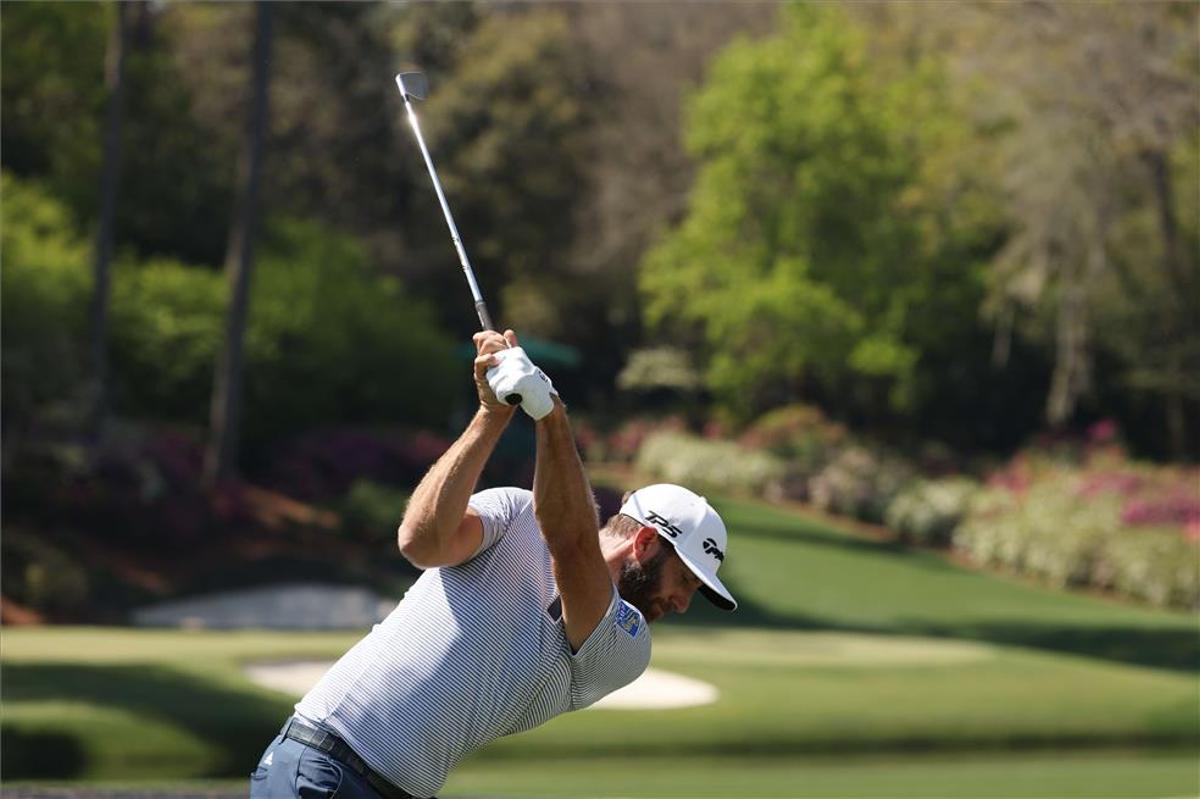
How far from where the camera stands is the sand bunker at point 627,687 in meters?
13.8

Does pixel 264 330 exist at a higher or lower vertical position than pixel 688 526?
lower

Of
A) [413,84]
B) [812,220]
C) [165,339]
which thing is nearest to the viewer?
[413,84]

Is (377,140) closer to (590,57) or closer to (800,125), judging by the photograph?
(590,57)

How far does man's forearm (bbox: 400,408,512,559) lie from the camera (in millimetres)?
3457

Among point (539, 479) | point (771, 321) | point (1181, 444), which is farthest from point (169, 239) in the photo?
point (539, 479)

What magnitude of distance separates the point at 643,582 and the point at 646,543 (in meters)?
0.10

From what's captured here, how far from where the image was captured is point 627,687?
47.4 ft

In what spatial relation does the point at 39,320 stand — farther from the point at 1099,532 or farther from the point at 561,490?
the point at 561,490

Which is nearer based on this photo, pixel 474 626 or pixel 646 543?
pixel 474 626

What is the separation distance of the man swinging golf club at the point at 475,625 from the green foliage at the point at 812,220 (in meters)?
29.4

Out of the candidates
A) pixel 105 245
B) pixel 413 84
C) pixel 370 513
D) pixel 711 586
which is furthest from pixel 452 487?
pixel 370 513

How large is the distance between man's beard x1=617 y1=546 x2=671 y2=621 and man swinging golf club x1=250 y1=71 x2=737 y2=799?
8cm

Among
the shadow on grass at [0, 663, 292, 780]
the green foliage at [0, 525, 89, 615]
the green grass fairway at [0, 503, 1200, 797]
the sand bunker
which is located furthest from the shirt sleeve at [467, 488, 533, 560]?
the green foliage at [0, 525, 89, 615]

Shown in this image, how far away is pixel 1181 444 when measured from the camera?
35625 mm
